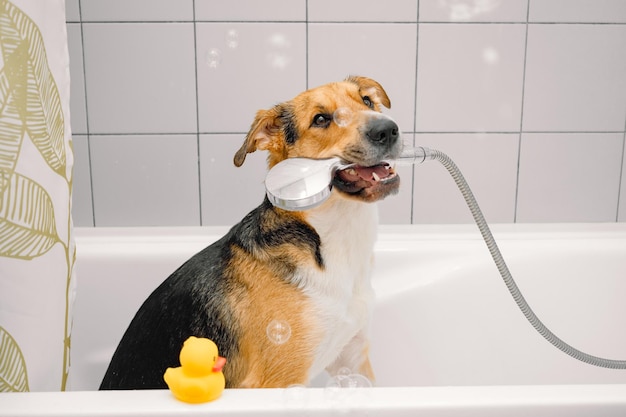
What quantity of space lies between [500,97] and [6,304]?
1.65 m

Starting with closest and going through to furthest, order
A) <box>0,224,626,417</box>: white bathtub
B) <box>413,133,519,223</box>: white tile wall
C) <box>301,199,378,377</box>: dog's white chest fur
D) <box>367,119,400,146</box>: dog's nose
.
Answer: <box>367,119,400,146</box>: dog's nose → <box>301,199,378,377</box>: dog's white chest fur → <box>0,224,626,417</box>: white bathtub → <box>413,133,519,223</box>: white tile wall

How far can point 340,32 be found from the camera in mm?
1980

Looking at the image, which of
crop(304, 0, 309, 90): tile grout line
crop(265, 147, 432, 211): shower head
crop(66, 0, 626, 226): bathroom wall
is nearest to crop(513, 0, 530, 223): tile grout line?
crop(66, 0, 626, 226): bathroom wall

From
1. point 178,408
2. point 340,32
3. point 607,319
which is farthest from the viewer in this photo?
point 340,32

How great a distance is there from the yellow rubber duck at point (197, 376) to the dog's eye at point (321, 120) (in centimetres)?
56

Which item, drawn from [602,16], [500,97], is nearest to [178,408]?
[500,97]

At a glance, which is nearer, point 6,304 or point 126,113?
point 6,304

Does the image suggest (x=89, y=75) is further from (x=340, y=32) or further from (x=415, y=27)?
(x=415, y=27)

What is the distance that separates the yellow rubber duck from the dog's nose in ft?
1.65

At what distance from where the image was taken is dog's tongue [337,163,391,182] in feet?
4.01

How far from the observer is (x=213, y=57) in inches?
77.3

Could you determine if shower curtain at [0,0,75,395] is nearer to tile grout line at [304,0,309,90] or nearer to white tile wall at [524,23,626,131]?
tile grout line at [304,0,309,90]

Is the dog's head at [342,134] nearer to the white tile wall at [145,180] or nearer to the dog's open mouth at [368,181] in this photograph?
the dog's open mouth at [368,181]

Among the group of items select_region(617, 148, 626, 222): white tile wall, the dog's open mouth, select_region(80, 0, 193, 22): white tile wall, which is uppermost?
select_region(80, 0, 193, 22): white tile wall
